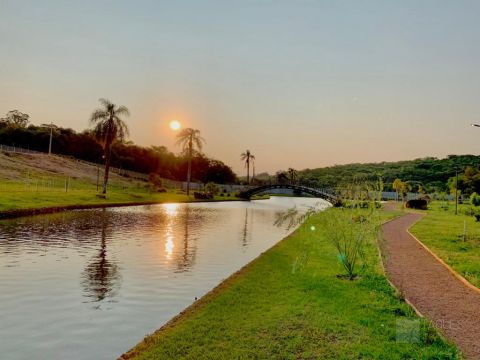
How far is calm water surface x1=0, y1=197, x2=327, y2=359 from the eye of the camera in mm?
9000

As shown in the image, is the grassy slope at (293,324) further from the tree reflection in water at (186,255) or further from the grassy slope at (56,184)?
the grassy slope at (56,184)

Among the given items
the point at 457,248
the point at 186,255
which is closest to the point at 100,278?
the point at 186,255

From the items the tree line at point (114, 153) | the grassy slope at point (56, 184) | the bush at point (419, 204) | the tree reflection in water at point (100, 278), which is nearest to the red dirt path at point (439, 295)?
the tree reflection in water at point (100, 278)

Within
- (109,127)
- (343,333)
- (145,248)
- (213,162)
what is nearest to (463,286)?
(343,333)

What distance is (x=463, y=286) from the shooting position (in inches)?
544

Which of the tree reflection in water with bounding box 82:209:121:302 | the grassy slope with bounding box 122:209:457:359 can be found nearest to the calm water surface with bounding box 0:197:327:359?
the tree reflection in water with bounding box 82:209:121:302

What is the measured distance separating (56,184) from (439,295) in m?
66.9

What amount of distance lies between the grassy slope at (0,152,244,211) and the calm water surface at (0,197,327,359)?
16060mm

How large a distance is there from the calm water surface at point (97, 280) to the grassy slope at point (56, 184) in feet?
52.7

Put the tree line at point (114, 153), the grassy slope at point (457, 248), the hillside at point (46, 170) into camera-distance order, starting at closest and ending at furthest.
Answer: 1. the grassy slope at point (457, 248)
2. the hillside at point (46, 170)
3. the tree line at point (114, 153)

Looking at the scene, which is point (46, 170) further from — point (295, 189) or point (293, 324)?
point (293, 324)

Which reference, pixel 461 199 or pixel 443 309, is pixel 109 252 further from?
pixel 461 199

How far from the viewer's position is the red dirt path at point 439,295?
9.09 meters

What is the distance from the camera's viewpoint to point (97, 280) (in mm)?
13875
